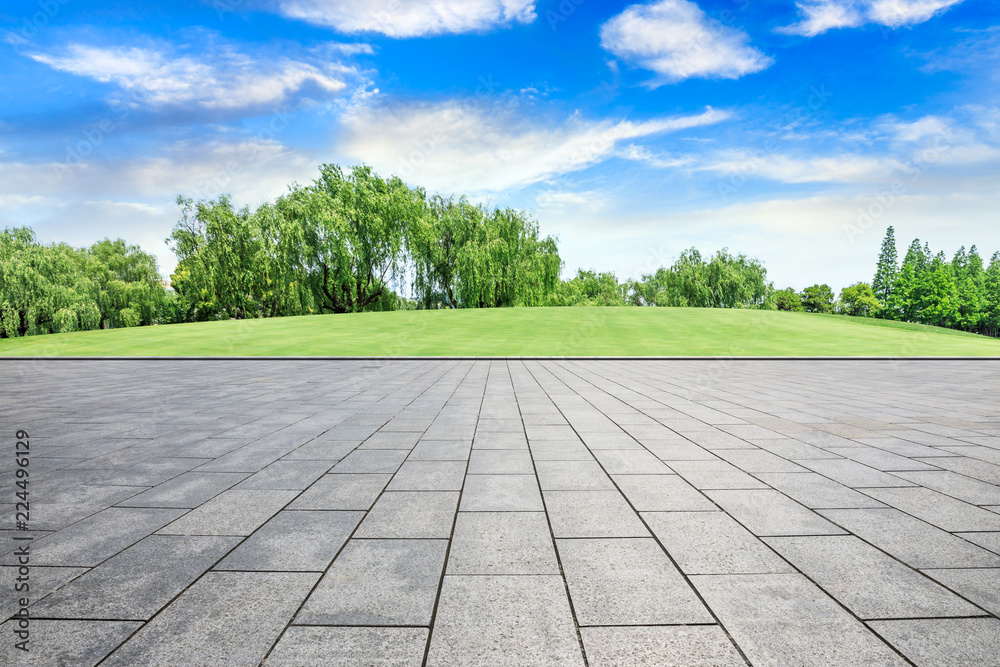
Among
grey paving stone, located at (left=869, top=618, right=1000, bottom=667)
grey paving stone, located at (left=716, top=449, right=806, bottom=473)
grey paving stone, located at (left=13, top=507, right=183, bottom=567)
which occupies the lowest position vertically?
grey paving stone, located at (left=13, top=507, right=183, bottom=567)

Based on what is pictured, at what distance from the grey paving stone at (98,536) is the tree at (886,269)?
333 feet

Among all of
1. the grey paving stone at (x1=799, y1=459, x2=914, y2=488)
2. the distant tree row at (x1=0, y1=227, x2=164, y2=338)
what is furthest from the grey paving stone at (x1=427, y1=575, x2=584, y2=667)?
the distant tree row at (x1=0, y1=227, x2=164, y2=338)

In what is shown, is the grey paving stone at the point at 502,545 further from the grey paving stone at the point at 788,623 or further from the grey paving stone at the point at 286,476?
the grey paving stone at the point at 286,476

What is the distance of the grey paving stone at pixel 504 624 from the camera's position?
1.88 metres

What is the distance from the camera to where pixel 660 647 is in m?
1.93

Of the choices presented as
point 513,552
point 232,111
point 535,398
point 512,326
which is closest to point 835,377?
point 535,398

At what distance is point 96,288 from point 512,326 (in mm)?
28905

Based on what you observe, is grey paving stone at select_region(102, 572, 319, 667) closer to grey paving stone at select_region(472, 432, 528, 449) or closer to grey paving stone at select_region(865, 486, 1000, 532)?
grey paving stone at select_region(472, 432, 528, 449)

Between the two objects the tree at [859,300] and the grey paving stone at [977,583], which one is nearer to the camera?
the grey paving stone at [977,583]

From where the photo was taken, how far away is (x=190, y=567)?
261 cm

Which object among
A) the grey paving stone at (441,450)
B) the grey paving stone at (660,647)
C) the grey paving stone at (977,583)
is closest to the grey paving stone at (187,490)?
the grey paving stone at (441,450)

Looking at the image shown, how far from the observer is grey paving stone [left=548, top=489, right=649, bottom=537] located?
3.04 m

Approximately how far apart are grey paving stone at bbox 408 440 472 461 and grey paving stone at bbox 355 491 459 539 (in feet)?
3.12

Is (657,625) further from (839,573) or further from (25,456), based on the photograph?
(25,456)
